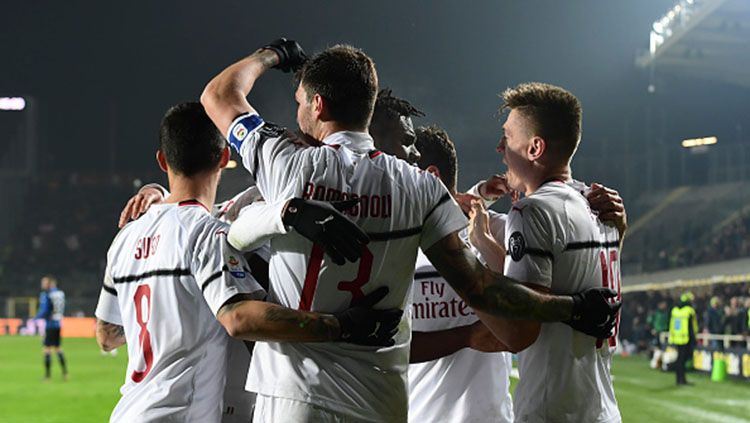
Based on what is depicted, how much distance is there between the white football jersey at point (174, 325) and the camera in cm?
318

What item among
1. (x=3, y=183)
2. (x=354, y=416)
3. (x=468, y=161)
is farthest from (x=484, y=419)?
(x=3, y=183)

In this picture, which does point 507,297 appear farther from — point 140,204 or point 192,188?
point 140,204

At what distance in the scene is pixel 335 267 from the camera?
2805 millimetres

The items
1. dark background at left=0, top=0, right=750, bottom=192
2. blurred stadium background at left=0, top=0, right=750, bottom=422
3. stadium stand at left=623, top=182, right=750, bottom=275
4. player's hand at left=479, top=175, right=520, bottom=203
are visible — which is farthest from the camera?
dark background at left=0, top=0, right=750, bottom=192

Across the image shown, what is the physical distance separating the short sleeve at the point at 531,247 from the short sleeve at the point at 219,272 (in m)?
0.95

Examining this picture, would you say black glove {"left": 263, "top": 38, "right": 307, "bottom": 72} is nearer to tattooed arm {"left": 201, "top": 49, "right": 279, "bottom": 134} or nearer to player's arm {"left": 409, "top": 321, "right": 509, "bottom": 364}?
tattooed arm {"left": 201, "top": 49, "right": 279, "bottom": 134}

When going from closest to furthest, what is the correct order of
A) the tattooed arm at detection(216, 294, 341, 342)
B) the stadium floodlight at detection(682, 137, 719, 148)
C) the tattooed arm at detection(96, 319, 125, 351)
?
the tattooed arm at detection(216, 294, 341, 342), the tattooed arm at detection(96, 319, 125, 351), the stadium floodlight at detection(682, 137, 719, 148)

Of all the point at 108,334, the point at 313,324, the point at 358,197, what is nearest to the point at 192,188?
the point at 108,334

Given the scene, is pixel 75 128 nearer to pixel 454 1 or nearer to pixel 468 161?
pixel 454 1

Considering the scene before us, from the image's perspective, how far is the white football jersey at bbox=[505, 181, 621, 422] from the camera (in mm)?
3254

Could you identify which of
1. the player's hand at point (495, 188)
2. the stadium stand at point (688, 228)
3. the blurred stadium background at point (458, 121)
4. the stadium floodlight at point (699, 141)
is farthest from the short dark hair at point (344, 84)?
the stadium floodlight at point (699, 141)

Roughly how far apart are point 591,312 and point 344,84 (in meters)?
1.19

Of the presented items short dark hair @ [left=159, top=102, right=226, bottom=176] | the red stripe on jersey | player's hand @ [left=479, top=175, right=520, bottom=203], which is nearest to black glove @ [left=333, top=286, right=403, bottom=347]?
the red stripe on jersey

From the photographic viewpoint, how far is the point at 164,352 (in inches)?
127
